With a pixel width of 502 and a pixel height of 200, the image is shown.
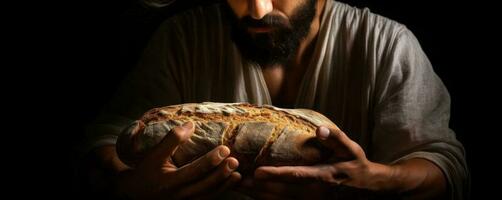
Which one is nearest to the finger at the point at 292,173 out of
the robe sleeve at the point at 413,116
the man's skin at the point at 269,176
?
the man's skin at the point at 269,176

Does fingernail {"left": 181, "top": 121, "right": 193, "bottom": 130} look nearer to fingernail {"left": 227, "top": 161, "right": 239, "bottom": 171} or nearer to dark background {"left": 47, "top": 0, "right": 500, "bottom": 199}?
fingernail {"left": 227, "top": 161, "right": 239, "bottom": 171}

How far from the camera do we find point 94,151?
5.49ft

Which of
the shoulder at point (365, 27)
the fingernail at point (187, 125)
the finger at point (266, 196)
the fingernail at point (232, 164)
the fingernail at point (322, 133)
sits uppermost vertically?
the shoulder at point (365, 27)

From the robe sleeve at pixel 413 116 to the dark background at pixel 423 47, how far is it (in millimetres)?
72

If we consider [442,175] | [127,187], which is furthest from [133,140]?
[442,175]

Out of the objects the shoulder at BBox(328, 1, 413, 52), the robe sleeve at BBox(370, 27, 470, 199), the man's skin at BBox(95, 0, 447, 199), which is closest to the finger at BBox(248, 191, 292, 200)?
the man's skin at BBox(95, 0, 447, 199)

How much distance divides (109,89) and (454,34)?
934 millimetres

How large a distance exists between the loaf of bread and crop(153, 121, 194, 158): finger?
1.6 inches

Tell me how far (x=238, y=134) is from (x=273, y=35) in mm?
439

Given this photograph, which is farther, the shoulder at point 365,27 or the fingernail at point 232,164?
the shoulder at point 365,27

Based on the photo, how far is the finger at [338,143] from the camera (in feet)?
4.47

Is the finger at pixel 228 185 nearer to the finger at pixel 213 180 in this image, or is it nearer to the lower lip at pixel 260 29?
the finger at pixel 213 180

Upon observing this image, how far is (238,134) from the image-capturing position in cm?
141

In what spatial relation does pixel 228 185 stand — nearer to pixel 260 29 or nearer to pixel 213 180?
pixel 213 180
